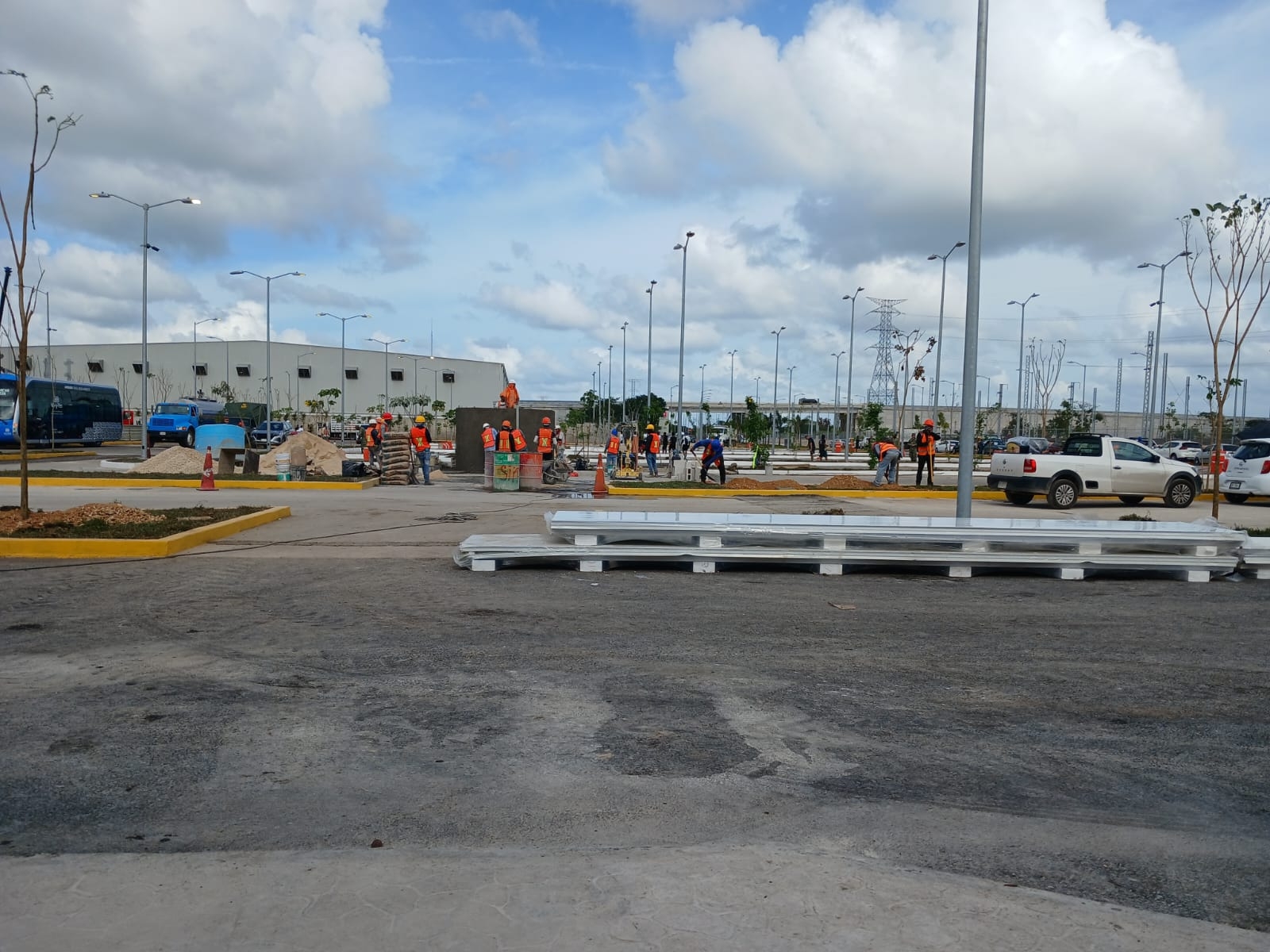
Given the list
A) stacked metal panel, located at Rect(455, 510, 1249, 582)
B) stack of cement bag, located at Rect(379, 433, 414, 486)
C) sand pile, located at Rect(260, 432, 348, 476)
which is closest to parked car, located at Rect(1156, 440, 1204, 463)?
stack of cement bag, located at Rect(379, 433, 414, 486)

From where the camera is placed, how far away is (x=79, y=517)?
13773mm

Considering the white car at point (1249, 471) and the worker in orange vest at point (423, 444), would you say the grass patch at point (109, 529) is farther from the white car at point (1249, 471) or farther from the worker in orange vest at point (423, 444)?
the white car at point (1249, 471)

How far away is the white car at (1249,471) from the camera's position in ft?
80.4

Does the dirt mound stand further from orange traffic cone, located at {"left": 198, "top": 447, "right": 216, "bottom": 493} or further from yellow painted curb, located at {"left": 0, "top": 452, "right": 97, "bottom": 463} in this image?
yellow painted curb, located at {"left": 0, "top": 452, "right": 97, "bottom": 463}

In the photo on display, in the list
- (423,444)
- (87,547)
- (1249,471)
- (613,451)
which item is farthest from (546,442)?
(1249,471)

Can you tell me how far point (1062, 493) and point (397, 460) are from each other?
53.3ft

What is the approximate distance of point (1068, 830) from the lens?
14.8ft

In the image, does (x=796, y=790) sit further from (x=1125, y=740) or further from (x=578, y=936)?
(x=1125, y=740)

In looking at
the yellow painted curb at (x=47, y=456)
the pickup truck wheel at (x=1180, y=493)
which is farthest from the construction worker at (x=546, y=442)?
the yellow painted curb at (x=47, y=456)

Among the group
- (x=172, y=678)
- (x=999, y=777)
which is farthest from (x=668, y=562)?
(x=999, y=777)

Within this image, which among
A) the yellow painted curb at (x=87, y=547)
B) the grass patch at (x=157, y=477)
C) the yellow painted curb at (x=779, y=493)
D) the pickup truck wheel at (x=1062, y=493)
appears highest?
the pickup truck wheel at (x=1062, y=493)

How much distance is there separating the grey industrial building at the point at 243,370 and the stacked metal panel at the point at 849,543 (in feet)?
293

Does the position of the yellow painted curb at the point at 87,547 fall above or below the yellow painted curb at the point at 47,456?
below

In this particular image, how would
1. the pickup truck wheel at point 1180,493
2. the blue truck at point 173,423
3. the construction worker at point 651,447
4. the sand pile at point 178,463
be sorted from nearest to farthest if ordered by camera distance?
Result: the pickup truck wheel at point 1180,493 → the sand pile at point 178,463 → the construction worker at point 651,447 → the blue truck at point 173,423
